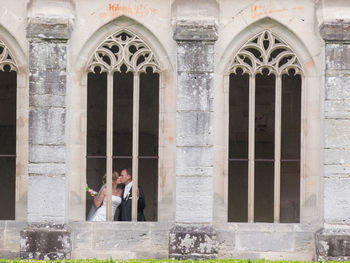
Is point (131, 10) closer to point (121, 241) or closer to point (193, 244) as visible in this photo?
point (121, 241)

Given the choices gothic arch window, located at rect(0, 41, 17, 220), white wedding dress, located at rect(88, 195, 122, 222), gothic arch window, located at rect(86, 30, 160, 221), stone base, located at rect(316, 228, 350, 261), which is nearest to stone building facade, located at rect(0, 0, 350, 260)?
stone base, located at rect(316, 228, 350, 261)

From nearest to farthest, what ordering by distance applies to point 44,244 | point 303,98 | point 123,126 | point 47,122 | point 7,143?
point 44,244 < point 47,122 < point 303,98 < point 7,143 < point 123,126

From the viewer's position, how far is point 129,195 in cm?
1055

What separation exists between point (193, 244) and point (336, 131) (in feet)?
8.20

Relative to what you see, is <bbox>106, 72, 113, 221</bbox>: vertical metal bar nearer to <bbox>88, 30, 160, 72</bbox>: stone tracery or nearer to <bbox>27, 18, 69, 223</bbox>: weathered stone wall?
<bbox>88, 30, 160, 72</bbox>: stone tracery

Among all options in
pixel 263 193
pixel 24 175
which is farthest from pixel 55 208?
pixel 263 193

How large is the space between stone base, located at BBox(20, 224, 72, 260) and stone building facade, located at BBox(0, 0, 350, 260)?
1 cm

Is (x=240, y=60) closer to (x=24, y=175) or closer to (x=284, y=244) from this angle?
(x=284, y=244)

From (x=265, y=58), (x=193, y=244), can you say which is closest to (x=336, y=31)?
(x=265, y=58)

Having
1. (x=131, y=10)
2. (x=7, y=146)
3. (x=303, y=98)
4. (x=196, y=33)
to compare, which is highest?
(x=131, y=10)

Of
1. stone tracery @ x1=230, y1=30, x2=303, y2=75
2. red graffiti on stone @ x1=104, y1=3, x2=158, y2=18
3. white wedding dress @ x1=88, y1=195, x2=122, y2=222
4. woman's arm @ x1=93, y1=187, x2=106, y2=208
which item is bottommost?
white wedding dress @ x1=88, y1=195, x2=122, y2=222

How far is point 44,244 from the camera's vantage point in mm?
9641

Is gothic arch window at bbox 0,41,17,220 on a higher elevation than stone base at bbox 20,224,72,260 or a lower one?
higher

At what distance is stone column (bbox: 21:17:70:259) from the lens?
9734 millimetres
